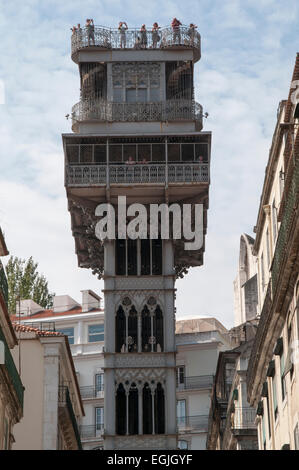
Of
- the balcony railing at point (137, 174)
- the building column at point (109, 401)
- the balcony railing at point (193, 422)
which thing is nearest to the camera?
the building column at point (109, 401)

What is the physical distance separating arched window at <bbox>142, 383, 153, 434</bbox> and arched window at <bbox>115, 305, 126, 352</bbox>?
9.01 feet

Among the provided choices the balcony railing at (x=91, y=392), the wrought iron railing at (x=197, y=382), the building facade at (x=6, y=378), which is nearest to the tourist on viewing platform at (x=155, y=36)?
the wrought iron railing at (x=197, y=382)

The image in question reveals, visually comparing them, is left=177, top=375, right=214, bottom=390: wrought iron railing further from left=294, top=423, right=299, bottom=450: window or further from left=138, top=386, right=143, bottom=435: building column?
left=294, top=423, right=299, bottom=450: window

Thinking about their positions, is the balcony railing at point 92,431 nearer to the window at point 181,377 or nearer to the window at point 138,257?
the window at point 181,377

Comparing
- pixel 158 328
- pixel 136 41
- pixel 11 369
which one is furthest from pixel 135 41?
pixel 11 369

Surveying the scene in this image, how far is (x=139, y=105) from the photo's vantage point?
66.2 meters

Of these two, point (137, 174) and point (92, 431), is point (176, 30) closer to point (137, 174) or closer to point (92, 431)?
point (137, 174)

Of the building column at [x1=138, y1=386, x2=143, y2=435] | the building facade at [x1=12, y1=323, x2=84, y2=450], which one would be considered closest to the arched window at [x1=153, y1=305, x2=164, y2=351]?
the building column at [x1=138, y1=386, x2=143, y2=435]

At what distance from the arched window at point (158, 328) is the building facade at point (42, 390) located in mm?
12109

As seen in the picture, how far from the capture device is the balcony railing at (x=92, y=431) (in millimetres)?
81750

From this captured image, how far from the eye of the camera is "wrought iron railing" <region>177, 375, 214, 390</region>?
3310 inches
